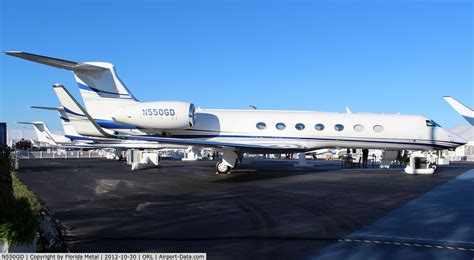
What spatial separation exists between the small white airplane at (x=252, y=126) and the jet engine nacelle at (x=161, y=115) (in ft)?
0.16

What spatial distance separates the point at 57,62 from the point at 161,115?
4.84 meters

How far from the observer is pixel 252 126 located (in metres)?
20.6

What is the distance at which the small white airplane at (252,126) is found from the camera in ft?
66.3

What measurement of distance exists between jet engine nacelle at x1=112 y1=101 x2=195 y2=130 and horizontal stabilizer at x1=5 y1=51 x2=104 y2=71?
8.72ft

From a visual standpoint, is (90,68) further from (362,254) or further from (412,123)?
(362,254)

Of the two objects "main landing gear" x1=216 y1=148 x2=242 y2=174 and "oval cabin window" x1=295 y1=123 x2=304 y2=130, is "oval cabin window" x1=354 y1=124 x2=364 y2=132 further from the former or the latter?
"main landing gear" x1=216 y1=148 x2=242 y2=174

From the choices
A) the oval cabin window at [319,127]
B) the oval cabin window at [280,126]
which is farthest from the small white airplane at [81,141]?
the oval cabin window at [319,127]

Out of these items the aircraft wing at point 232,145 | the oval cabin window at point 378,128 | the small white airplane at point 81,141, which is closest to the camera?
the aircraft wing at point 232,145

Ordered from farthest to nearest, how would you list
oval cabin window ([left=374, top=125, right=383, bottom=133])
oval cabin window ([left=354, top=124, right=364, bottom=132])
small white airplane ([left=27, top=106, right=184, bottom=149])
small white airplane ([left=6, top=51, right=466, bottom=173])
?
small white airplane ([left=27, top=106, right=184, bottom=149])
oval cabin window ([left=374, top=125, right=383, bottom=133])
oval cabin window ([left=354, top=124, right=364, bottom=132])
small white airplane ([left=6, top=51, right=466, bottom=173])

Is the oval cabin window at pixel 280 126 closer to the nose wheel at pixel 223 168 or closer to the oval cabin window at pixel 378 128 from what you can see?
the nose wheel at pixel 223 168

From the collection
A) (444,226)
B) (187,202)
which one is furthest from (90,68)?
(444,226)

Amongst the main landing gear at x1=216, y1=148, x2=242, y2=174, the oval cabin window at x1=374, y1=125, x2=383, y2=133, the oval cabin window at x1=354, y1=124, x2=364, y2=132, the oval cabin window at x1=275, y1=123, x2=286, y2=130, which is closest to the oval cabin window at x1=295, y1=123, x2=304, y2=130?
the oval cabin window at x1=275, y1=123, x2=286, y2=130

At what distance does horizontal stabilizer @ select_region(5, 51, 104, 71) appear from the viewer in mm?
16500

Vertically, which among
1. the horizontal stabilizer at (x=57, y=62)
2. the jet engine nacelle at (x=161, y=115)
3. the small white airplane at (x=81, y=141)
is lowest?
the small white airplane at (x=81, y=141)
